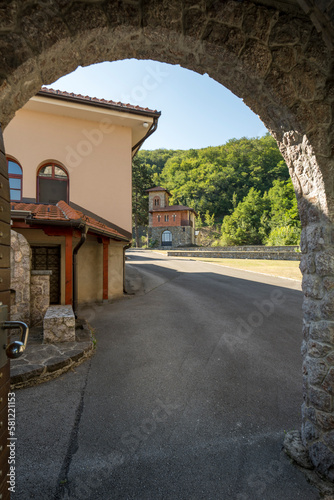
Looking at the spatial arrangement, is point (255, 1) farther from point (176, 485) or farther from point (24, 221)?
point (24, 221)

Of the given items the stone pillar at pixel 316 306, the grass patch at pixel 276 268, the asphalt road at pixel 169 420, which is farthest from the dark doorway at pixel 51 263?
the grass patch at pixel 276 268

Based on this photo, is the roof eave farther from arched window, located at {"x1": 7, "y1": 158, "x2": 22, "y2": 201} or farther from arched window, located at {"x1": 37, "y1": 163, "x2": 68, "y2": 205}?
arched window, located at {"x1": 7, "y1": 158, "x2": 22, "y2": 201}

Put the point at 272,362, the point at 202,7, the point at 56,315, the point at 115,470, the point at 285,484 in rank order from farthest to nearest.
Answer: the point at 56,315 < the point at 272,362 < the point at 115,470 < the point at 285,484 < the point at 202,7

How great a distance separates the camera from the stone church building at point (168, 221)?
43.7 m

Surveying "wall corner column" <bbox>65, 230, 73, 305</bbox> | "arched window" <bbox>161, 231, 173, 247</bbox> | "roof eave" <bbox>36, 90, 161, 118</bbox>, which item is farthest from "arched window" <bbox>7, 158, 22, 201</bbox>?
"arched window" <bbox>161, 231, 173, 247</bbox>

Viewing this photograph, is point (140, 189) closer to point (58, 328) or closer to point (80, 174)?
point (80, 174)

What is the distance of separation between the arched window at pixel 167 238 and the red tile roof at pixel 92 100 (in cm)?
3552

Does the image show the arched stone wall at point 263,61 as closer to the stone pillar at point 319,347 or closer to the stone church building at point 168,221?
the stone pillar at point 319,347

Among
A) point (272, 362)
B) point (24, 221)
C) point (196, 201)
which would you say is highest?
point (196, 201)

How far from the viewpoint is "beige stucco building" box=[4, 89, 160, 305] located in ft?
26.8

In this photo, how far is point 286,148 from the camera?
7.59 ft

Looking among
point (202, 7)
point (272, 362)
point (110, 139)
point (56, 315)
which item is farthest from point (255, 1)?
point (110, 139)

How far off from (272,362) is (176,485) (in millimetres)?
3050

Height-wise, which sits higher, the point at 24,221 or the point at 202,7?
the point at 202,7
